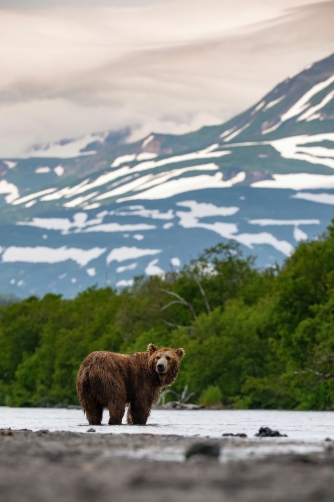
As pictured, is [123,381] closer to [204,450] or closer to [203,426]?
[203,426]

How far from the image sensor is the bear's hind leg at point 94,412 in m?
30.2

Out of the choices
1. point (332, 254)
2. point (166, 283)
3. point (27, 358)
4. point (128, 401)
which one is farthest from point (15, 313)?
point (128, 401)

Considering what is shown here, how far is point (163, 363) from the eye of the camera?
1192 inches

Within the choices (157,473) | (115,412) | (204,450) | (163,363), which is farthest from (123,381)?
(157,473)

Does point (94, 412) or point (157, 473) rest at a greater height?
point (94, 412)

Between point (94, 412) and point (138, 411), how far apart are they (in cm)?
108

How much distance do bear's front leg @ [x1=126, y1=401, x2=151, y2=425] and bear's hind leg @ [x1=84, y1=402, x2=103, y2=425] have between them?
2.53 feet

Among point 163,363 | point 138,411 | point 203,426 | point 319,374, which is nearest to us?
point 163,363

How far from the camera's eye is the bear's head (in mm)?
30266

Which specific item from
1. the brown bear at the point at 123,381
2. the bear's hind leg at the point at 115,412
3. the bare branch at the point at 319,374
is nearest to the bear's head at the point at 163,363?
the brown bear at the point at 123,381

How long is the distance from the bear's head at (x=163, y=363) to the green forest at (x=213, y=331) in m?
48.7


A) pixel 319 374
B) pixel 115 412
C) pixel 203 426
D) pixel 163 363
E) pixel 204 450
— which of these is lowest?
pixel 204 450

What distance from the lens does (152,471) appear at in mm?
14688

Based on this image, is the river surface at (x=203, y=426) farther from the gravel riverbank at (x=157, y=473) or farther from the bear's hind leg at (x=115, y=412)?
the gravel riverbank at (x=157, y=473)
